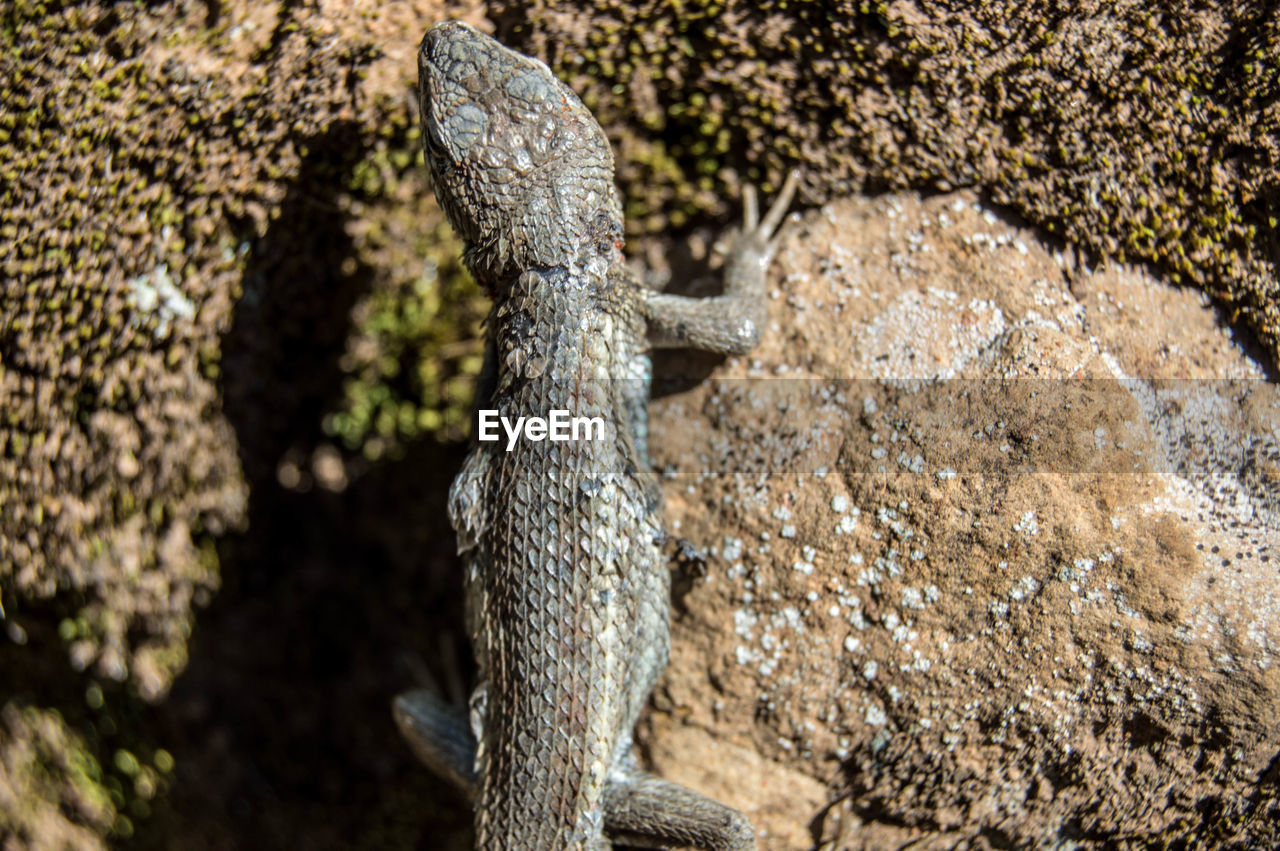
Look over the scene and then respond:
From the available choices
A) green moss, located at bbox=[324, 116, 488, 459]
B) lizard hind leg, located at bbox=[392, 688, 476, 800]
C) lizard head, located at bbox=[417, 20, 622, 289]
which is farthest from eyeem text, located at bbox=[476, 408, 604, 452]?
lizard hind leg, located at bbox=[392, 688, 476, 800]

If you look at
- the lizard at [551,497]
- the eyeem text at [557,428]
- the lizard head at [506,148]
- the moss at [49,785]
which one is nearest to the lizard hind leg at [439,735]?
the lizard at [551,497]

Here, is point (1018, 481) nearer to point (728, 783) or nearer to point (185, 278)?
point (728, 783)

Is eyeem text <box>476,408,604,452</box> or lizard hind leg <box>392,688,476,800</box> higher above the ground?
eyeem text <box>476,408,604,452</box>

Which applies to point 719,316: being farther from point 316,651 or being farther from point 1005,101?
point 316,651

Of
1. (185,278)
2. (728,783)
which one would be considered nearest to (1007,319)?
(728,783)

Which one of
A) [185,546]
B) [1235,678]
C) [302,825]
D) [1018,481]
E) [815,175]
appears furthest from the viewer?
[302,825]

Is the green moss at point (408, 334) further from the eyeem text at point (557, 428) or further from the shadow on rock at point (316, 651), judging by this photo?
the eyeem text at point (557, 428)

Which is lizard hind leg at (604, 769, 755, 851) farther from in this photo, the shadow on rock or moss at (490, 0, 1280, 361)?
moss at (490, 0, 1280, 361)

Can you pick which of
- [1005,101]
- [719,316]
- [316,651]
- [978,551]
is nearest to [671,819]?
[978,551]
